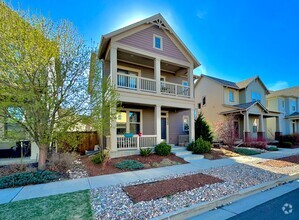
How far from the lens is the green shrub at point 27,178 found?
560cm

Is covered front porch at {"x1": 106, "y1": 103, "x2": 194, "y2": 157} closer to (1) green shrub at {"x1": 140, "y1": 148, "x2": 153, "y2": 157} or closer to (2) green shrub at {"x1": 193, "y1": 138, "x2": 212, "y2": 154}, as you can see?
(1) green shrub at {"x1": 140, "y1": 148, "x2": 153, "y2": 157}

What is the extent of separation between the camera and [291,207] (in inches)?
159

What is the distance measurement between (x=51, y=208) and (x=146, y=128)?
31.6 ft

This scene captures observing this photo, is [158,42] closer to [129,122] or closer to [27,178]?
[129,122]

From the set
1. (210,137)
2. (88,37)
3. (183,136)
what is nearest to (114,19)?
(88,37)

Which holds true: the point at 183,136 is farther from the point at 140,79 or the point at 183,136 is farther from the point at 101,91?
the point at 101,91

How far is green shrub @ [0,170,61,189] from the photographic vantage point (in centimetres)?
560

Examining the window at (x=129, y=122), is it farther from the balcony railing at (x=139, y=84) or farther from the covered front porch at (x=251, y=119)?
the covered front porch at (x=251, y=119)

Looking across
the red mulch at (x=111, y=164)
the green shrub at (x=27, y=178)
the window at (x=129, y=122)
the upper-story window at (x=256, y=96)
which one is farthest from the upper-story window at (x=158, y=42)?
the upper-story window at (x=256, y=96)

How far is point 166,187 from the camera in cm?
519

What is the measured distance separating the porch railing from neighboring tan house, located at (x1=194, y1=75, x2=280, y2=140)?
32.6 ft

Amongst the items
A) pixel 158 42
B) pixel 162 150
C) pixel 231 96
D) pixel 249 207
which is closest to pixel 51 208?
pixel 249 207

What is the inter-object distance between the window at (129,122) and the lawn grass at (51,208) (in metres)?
7.75

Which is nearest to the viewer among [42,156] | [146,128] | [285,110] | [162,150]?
[42,156]
